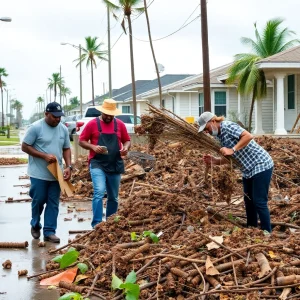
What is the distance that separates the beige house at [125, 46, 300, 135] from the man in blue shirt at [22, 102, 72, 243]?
60.8 ft

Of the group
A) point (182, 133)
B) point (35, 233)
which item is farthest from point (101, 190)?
point (182, 133)

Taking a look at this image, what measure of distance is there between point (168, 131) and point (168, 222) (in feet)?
4.39

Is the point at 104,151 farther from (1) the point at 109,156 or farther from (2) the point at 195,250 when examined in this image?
(2) the point at 195,250

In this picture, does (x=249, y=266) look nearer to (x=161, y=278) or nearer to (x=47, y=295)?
(x=161, y=278)

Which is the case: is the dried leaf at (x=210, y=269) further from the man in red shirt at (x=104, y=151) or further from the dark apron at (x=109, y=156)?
the dark apron at (x=109, y=156)

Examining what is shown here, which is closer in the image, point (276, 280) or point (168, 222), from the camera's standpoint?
point (276, 280)

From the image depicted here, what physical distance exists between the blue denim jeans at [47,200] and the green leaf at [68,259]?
1950 mm

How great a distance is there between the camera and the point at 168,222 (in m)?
7.49

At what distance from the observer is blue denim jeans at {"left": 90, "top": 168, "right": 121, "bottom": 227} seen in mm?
8711

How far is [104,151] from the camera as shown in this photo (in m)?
8.70

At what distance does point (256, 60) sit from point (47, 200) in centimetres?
2126

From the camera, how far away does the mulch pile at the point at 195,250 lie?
554cm

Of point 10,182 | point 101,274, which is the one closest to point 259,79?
point 10,182

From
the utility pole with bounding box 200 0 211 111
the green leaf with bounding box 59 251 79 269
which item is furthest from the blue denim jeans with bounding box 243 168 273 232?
the utility pole with bounding box 200 0 211 111
